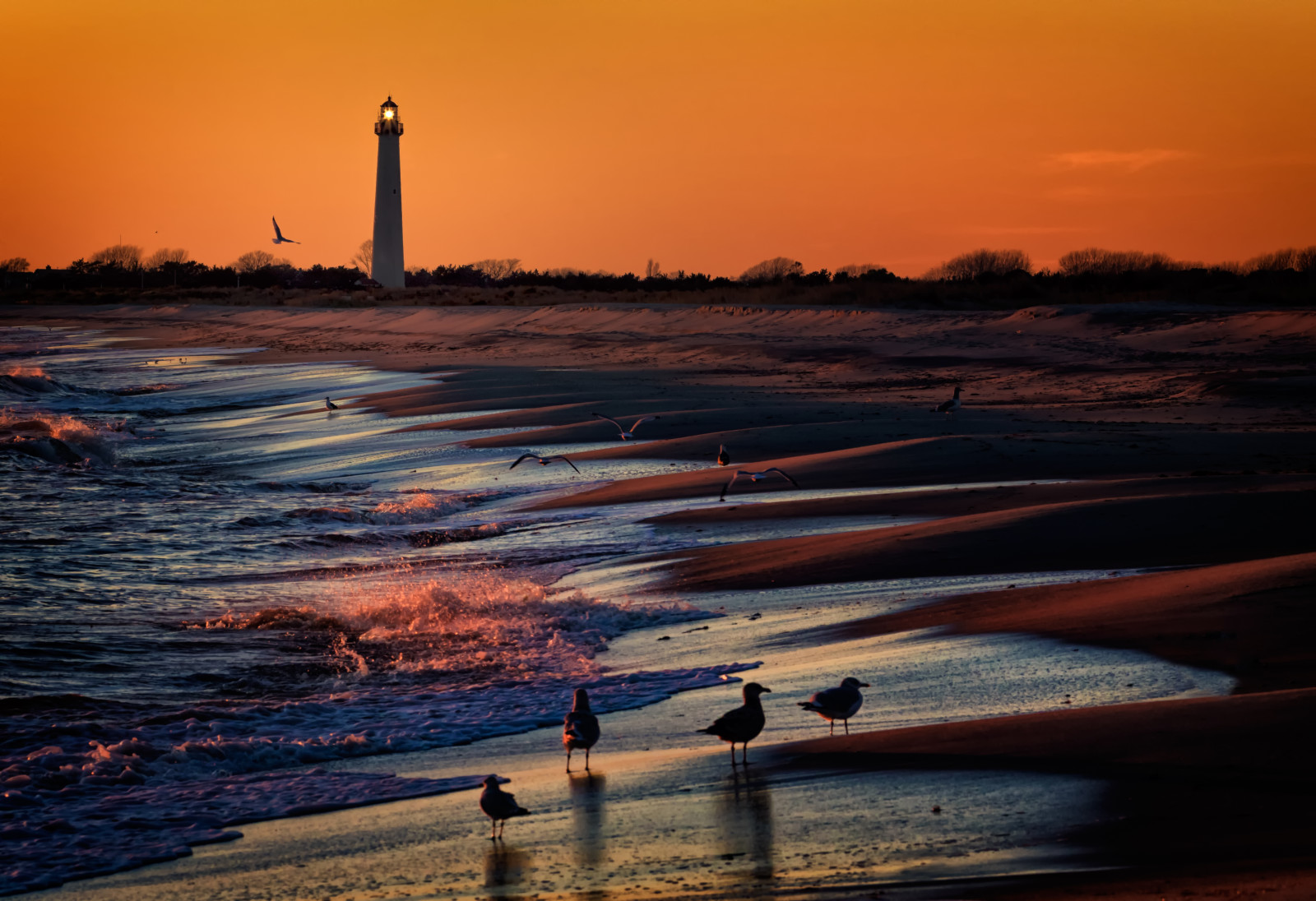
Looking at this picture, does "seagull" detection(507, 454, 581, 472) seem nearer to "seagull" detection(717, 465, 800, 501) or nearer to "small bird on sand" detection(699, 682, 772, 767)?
"seagull" detection(717, 465, 800, 501)

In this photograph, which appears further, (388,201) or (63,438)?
(388,201)

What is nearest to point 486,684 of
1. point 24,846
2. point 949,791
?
point 24,846

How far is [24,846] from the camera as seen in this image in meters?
4.73

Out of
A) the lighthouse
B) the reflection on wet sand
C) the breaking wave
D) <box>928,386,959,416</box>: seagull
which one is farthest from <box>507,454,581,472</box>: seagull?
the lighthouse

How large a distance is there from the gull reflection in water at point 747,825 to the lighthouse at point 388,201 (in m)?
82.1

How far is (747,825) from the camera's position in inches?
171

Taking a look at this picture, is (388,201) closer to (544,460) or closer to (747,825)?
(544,460)

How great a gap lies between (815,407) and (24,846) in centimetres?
1574

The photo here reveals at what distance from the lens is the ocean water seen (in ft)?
17.5

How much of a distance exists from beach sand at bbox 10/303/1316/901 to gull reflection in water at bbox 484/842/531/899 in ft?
0.05

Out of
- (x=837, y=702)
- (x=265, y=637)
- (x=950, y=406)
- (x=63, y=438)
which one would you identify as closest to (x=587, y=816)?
(x=837, y=702)

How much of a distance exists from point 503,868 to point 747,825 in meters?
0.92

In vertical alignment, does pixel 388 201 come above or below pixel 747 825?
above

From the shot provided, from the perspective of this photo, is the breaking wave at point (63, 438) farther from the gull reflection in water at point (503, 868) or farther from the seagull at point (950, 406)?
the gull reflection in water at point (503, 868)
